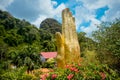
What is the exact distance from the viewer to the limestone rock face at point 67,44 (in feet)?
41.2

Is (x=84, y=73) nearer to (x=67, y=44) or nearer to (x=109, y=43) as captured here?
(x=109, y=43)

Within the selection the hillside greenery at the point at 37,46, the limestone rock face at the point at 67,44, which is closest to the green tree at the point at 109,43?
the hillside greenery at the point at 37,46

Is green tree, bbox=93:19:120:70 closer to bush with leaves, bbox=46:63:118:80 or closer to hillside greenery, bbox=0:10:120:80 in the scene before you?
hillside greenery, bbox=0:10:120:80

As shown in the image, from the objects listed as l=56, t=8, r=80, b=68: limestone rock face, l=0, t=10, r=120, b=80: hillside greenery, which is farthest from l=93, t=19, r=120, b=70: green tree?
l=56, t=8, r=80, b=68: limestone rock face

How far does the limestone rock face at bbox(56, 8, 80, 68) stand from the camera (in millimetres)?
12547

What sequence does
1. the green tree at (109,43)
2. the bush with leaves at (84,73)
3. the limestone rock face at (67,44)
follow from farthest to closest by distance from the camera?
the limestone rock face at (67,44)
the green tree at (109,43)
the bush with leaves at (84,73)

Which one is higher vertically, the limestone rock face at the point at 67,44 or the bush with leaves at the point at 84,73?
the limestone rock face at the point at 67,44

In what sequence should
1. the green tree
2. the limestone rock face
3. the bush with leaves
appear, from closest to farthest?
the bush with leaves
the green tree
the limestone rock face

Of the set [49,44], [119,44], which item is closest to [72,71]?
[119,44]

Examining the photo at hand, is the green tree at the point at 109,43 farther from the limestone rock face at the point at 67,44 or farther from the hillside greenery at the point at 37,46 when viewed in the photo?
the limestone rock face at the point at 67,44

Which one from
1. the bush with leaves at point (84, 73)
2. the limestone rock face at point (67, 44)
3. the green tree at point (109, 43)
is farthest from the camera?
the limestone rock face at point (67, 44)

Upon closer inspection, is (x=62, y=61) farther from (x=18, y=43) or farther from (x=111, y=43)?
(x=18, y=43)

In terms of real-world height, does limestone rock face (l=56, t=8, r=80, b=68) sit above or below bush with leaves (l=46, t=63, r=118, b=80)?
above

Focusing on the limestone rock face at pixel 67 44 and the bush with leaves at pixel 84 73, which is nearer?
the bush with leaves at pixel 84 73
